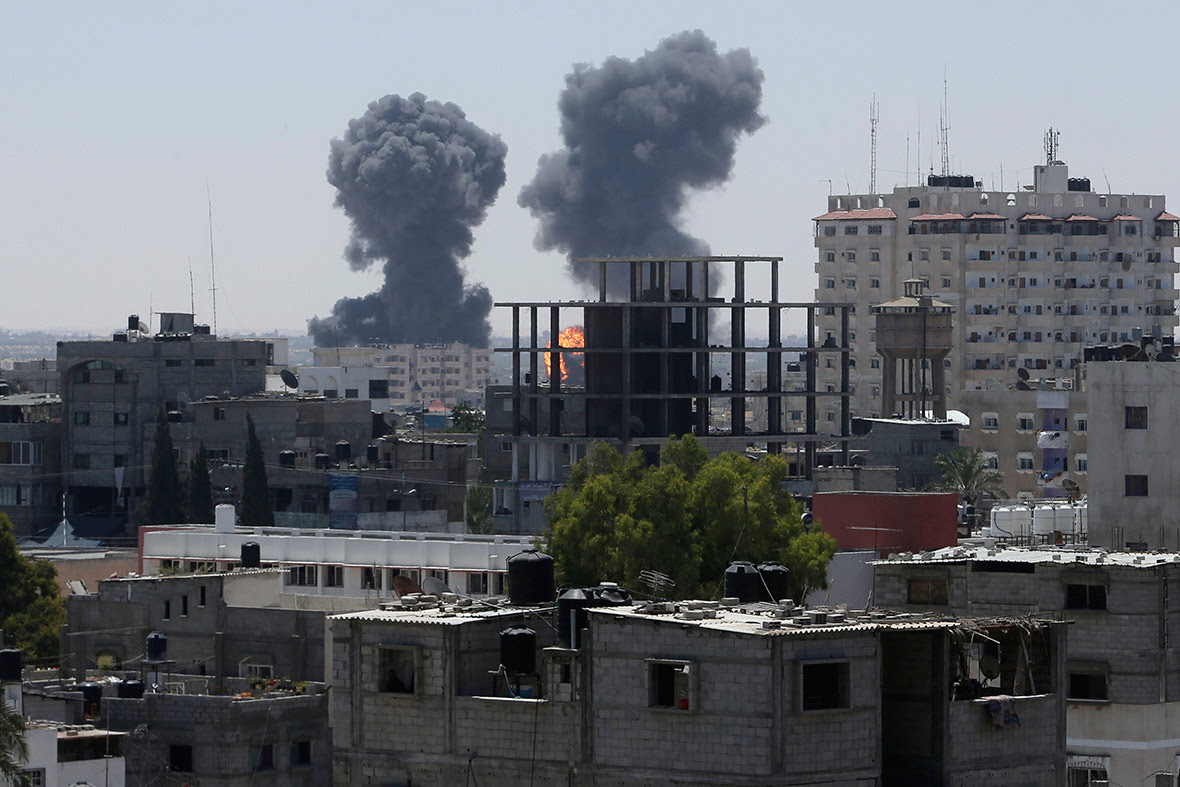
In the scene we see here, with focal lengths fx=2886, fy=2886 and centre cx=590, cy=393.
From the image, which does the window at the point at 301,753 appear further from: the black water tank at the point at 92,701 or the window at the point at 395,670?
the window at the point at 395,670

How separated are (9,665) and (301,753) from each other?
5.58 meters

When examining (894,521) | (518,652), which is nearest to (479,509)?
(894,521)

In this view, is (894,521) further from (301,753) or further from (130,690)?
(130,690)

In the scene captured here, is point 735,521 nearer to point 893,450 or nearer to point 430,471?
point 430,471

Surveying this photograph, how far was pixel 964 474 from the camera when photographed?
134000mm

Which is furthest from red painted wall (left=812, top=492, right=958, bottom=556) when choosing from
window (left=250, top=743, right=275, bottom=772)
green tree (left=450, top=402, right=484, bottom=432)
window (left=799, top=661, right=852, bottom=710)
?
green tree (left=450, top=402, right=484, bottom=432)

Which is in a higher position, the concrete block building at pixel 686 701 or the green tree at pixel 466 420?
the green tree at pixel 466 420

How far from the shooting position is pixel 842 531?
7994 centimetres

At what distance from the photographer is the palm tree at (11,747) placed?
40.5 metres

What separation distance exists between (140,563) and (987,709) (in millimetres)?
49522

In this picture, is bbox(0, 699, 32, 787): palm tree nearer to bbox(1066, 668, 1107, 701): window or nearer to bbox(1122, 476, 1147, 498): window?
bbox(1066, 668, 1107, 701): window

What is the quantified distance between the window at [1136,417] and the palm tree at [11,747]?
39464 mm

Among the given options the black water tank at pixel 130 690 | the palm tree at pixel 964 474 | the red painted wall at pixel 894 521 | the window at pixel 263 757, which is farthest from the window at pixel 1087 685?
the palm tree at pixel 964 474

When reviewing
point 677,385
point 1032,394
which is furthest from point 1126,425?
point 1032,394
